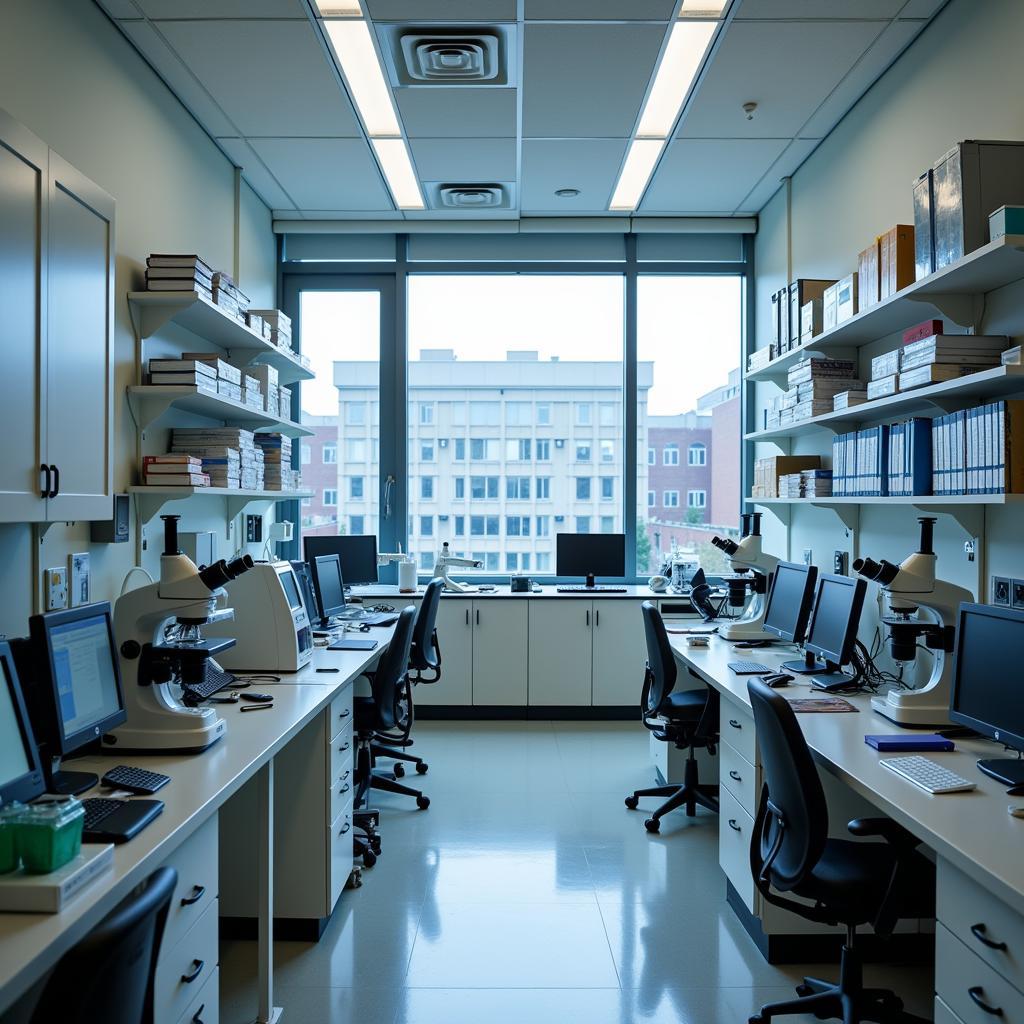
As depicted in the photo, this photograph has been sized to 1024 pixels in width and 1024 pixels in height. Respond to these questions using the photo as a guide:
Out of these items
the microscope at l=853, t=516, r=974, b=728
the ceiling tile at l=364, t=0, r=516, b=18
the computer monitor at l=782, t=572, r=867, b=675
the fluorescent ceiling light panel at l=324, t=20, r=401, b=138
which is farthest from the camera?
the fluorescent ceiling light panel at l=324, t=20, r=401, b=138

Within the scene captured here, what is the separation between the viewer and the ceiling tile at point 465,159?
4.51 meters

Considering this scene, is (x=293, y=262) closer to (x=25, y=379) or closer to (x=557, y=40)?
(x=557, y=40)

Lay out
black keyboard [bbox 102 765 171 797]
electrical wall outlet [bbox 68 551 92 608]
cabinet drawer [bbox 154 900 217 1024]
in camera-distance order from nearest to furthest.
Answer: cabinet drawer [bbox 154 900 217 1024] < black keyboard [bbox 102 765 171 797] < electrical wall outlet [bbox 68 551 92 608]

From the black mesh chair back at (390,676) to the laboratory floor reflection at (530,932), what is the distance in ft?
1.73

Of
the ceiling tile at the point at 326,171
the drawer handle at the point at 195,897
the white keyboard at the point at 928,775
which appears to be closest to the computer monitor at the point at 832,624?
the white keyboard at the point at 928,775

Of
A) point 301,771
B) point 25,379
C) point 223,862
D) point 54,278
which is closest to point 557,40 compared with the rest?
point 54,278

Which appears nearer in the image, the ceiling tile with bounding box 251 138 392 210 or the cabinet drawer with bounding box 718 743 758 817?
the cabinet drawer with bounding box 718 743 758 817

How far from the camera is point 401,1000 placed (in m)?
2.40

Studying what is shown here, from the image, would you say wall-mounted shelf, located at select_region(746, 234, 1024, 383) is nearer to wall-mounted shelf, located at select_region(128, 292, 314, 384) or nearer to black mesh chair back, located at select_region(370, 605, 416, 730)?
black mesh chair back, located at select_region(370, 605, 416, 730)

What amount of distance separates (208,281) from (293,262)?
2479 millimetres

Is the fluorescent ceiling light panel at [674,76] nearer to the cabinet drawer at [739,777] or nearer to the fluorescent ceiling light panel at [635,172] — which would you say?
the fluorescent ceiling light panel at [635,172]

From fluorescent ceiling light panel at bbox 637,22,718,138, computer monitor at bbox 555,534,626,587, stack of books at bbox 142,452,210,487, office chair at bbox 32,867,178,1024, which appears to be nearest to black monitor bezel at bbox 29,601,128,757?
office chair at bbox 32,867,178,1024

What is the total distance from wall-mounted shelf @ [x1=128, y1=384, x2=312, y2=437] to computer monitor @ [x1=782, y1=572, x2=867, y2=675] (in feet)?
8.91

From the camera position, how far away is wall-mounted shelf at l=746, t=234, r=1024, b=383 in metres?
2.38
